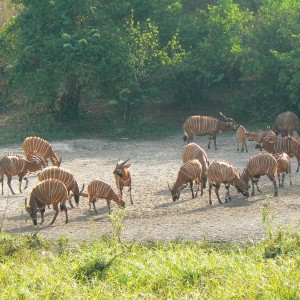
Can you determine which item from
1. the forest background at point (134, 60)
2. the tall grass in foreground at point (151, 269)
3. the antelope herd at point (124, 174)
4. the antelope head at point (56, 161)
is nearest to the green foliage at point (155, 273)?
the tall grass in foreground at point (151, 269)

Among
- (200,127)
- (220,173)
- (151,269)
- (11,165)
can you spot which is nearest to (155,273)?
(151,269)

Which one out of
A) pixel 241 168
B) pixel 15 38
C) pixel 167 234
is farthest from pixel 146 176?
pixel 15 38

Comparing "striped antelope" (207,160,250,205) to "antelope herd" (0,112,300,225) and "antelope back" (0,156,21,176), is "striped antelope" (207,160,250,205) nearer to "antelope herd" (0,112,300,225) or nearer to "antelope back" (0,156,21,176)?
"antelope herd" (0,112,300,225)

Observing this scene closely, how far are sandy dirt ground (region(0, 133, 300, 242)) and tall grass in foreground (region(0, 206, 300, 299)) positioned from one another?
2.19ft

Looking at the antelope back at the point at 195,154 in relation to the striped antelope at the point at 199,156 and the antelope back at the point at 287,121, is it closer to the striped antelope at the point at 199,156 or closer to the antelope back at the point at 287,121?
the striped antelope at the point at 199,156

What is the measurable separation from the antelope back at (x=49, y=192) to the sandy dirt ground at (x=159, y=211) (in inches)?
16.8

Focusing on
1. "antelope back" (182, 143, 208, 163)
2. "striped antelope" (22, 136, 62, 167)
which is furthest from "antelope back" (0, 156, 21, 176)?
"antelope back" (182, 143, 208, 163)

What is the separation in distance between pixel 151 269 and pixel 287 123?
11.7 m

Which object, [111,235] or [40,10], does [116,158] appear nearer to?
[40,10]

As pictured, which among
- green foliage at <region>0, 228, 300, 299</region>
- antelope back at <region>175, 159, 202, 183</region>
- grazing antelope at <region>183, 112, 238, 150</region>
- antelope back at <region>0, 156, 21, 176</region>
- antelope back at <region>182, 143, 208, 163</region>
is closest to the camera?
green foliage at <region>0, 228, 300, 299</region>

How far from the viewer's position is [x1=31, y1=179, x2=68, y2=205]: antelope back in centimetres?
1222

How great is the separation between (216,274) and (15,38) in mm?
14694

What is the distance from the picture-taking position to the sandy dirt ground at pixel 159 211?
11539mm

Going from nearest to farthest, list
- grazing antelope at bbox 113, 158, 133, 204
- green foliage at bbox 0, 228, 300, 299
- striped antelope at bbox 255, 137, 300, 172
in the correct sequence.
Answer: green foliage at bbox 0, 228, 300, 299 < grazing antelope at bbox 113, 158, 133, 204 < striped antelope at bbox 255, 137, 300, 172
